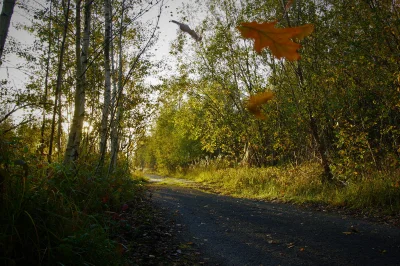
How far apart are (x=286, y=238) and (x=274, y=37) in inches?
154

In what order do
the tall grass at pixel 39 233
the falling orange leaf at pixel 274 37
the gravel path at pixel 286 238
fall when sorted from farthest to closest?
the gravel path at pixel 286 238 < the tall grass at pixel 39 233 < the falling orange leaf at pixel 274 37

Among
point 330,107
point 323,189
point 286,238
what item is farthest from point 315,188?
point 286,238

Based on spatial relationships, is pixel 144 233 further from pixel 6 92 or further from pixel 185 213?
pixel 6 92

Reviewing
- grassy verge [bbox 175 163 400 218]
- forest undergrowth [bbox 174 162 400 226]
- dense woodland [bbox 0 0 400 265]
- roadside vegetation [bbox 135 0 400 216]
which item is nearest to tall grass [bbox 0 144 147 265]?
dense woodland [bbox 0 0 400 265]

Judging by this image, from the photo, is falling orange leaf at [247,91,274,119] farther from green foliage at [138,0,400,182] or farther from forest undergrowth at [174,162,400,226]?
forest undergrowth at [174,162,400,226]

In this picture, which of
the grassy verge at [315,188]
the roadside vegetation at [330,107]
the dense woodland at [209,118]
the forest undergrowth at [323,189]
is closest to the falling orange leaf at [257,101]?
the dense woodland at [209,118]

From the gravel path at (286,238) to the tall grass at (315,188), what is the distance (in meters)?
0.97

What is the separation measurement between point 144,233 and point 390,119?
20.4 ft

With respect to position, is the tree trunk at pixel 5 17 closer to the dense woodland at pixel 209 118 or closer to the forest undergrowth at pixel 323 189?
the dense woodland at pixel 209 118

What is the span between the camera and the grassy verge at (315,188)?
567 centimetres

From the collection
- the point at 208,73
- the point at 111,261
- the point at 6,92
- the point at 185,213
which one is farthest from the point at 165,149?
the point at 111,261

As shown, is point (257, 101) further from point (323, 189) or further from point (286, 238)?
point (323, 189)

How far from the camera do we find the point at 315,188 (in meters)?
7.82

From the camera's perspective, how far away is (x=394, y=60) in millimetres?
5473
